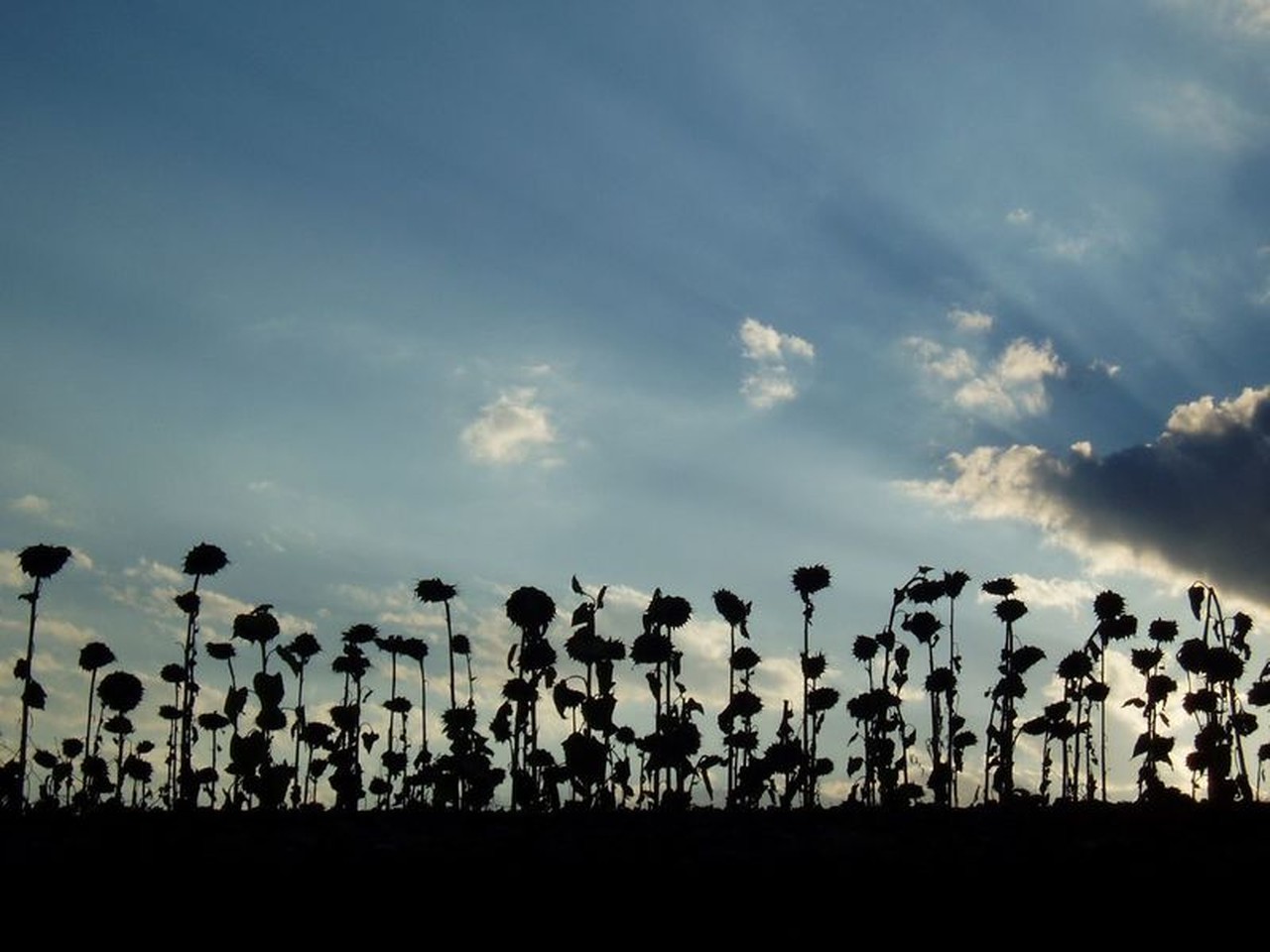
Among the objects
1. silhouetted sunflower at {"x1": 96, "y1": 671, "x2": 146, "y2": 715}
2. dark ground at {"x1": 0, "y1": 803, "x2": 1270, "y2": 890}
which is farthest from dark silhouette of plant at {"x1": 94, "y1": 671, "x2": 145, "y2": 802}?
dark ground at {"x1": 0, "y1": 803, "x2": 1270, "y2": 890}

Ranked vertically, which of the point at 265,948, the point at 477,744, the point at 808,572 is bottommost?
the point at 265,948

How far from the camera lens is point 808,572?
698 inches

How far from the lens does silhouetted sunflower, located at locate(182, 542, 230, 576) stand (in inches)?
691

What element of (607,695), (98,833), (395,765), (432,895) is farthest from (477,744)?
(432,895)

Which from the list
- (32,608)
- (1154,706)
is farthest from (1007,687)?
(32,608)

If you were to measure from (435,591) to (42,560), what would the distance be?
5.41 meters

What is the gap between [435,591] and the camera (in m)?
17.5

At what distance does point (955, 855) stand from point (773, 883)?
4.93 ft

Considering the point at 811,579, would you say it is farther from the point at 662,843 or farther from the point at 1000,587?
the point at 662,843

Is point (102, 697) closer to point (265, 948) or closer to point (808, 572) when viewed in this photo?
point (808, 572)

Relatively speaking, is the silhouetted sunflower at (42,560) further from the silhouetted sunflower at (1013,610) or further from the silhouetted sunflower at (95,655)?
the silhouetted sunflower at (1013,610)

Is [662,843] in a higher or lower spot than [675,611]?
lower

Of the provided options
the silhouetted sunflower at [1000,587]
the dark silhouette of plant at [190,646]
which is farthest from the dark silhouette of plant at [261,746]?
the silhouetted sunflower at [1000,587]

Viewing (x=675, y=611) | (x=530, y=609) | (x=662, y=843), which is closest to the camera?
(x=662, y=843)
